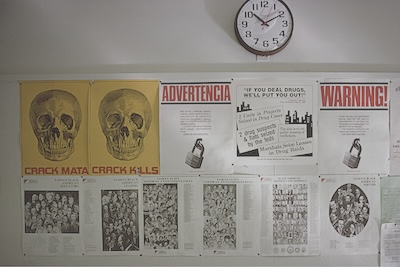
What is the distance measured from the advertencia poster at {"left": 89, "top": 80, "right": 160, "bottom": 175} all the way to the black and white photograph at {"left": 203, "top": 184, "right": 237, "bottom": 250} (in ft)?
0.91

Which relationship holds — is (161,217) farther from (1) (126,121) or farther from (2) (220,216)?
→ (1) (126,121)

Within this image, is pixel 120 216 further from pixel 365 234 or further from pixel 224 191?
pixel 365 234

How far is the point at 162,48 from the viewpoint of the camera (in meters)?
1.79

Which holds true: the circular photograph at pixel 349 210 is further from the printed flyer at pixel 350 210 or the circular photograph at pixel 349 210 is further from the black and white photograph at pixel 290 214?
the black and white photograph at pixel 290 214

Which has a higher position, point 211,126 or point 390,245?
point 211,126

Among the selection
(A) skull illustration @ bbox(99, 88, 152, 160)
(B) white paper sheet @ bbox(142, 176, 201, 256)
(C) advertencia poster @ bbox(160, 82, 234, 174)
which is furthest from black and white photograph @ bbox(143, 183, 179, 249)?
(A) skull illustration @ bbox(99, 88, 152, 160)

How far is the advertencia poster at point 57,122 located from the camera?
1.79 metres

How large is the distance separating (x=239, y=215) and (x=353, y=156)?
0.59 metres

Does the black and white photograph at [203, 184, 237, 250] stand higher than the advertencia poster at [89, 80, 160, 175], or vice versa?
the advertencia poster at [89, 80, 160, 175]

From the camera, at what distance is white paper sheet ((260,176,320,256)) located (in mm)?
1784

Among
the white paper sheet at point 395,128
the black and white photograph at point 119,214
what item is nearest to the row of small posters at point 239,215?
the black and white photograph at point 119,214

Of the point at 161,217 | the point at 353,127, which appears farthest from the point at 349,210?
the point at 161,217

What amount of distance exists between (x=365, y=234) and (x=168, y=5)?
1.40 meters

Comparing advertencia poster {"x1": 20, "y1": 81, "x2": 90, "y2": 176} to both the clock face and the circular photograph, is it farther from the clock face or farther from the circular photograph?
the circular photograph
